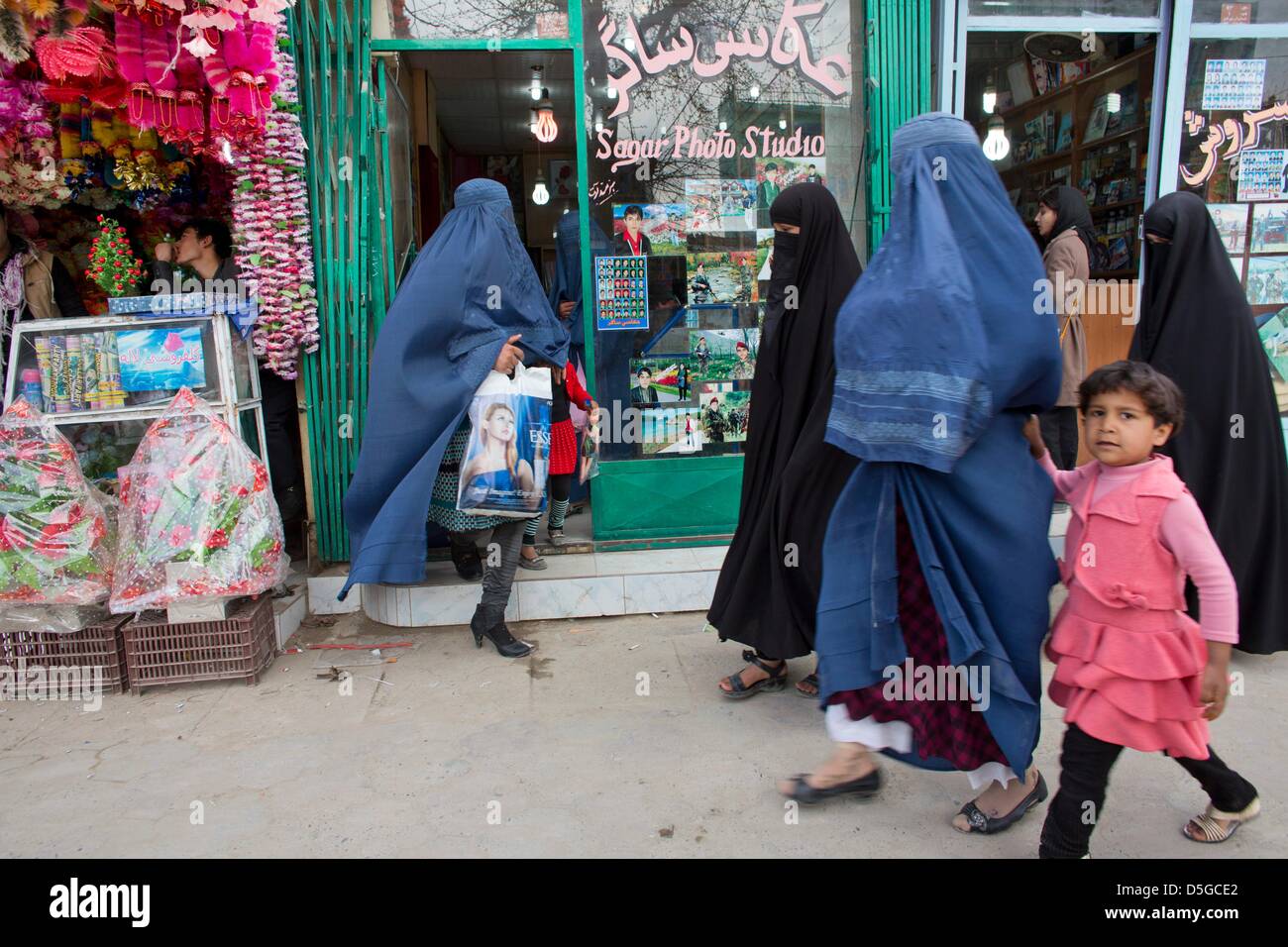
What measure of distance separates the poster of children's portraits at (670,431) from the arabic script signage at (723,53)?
152 centimetres

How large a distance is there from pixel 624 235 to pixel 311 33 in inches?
68.1

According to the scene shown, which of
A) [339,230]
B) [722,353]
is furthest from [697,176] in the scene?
[339,230]

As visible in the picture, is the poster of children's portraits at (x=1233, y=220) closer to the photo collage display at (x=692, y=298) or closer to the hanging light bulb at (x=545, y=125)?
the photo collage display at (x=692, y=298)

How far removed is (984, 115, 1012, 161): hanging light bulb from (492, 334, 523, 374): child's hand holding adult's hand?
13.9 feet

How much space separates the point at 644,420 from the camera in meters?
4.93

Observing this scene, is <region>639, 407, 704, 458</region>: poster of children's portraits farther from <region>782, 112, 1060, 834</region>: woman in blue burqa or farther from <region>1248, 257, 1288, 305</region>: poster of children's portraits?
<region>1248, 257, 1288, 305</region>: poster of children's portraits

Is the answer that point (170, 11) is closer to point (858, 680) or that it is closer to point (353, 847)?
point (353, 847)

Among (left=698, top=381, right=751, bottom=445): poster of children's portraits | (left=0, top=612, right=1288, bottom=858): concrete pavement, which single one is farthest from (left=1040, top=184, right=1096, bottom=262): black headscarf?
(left=0, top=612, right=1288, bottom=858): concrete pavement

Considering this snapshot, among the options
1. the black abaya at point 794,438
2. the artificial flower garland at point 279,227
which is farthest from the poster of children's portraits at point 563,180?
the black abaya at point 794,438

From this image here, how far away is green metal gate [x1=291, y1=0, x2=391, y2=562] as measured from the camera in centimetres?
440

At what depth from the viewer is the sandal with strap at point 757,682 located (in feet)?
11.8

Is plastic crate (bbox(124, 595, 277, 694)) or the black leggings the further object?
plastic crate (bbox(124, 595, 277, 694))

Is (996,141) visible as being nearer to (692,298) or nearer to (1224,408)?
(692,298)

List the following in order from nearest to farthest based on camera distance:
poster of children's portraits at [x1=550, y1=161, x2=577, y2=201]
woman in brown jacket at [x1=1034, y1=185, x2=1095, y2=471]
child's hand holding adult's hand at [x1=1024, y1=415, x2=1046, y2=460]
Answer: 1. child's hand holding adult's hand at [x1=1024, y1=415, x2=1046, y2=460]
2. woman in brown jacket at [x1=1034, y1=185, x2=1095, y2=471]
3. poster of children's portraits at [x1=550, y1=161, x2=577, y2=201]
